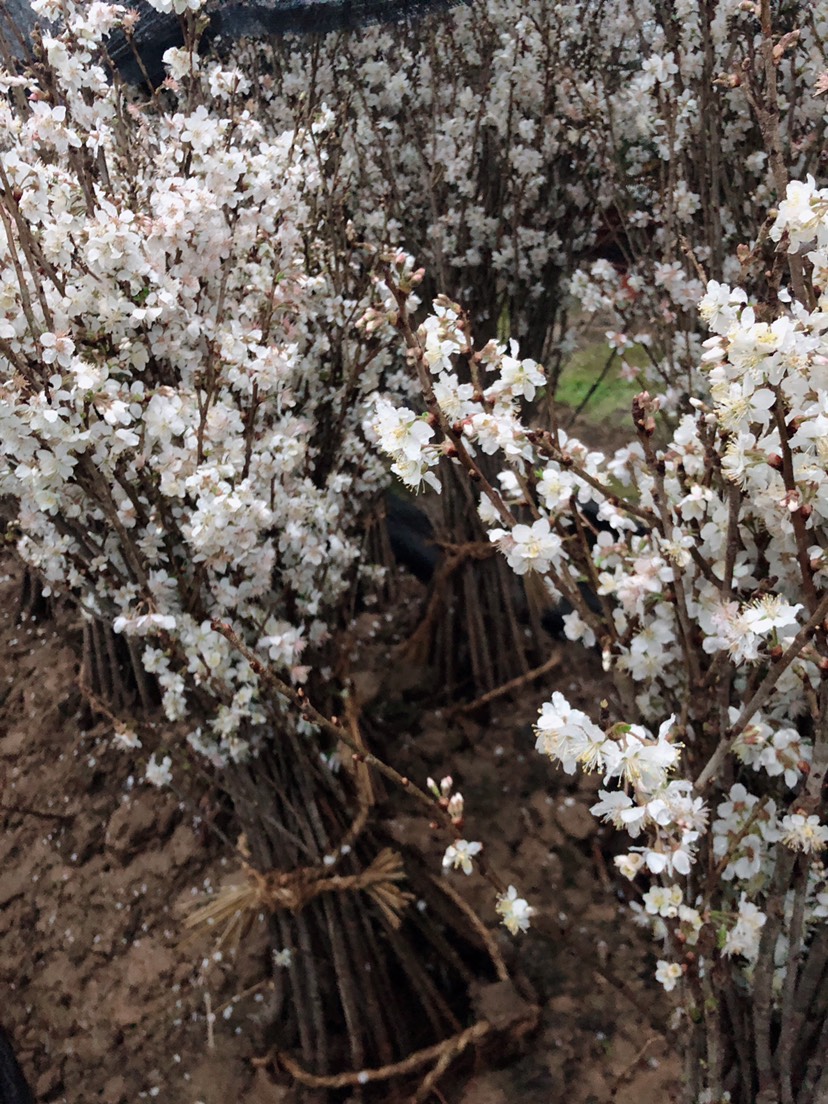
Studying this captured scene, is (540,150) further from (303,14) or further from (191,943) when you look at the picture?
(191,943)

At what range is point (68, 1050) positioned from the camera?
7.07ft

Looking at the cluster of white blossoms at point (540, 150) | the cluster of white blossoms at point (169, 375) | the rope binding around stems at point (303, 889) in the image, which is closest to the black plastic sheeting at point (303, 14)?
the cluster of white blossoms at point (540, 150)

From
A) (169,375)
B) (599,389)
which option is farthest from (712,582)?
(599,389)

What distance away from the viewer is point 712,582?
113cm

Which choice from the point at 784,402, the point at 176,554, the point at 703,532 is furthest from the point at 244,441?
the point at 784,402

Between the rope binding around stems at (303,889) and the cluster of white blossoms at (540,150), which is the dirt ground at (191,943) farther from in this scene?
the cluster of white blossoms at (540,150)

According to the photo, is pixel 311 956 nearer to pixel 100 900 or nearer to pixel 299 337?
pixel 100 900

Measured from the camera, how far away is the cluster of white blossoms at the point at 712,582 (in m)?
0.84

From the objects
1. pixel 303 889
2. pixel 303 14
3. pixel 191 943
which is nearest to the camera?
pixel 303 889

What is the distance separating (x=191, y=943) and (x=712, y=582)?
1.91m

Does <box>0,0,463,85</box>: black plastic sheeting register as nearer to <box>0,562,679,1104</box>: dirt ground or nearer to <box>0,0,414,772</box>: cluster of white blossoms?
<box>0,0,414,772</box>: cluster of white blossoms

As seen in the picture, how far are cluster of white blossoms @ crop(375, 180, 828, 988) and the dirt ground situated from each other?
78cm

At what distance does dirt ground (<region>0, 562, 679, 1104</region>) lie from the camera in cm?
196

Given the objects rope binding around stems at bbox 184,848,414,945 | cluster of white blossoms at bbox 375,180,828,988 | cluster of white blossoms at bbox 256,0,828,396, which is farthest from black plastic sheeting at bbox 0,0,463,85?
rope binding around stems at bbox 184,848,414,945
